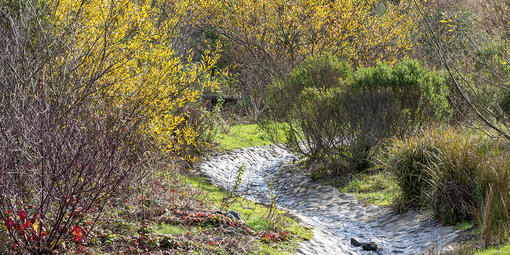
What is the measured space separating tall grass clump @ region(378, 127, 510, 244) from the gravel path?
369 millimetres

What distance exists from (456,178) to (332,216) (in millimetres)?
2588

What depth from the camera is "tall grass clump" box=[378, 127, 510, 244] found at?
6391 mm

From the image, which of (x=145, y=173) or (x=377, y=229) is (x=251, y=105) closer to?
(x=377, y=229)

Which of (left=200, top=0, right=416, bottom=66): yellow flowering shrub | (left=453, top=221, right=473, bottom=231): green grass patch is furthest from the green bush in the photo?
(left=200, top=0, right=416, bottom=66): yellow flowering shrub

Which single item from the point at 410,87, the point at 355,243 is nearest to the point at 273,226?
the point at 355,243

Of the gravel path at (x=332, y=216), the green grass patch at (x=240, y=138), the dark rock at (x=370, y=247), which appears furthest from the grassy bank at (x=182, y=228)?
the green grass patch at (x=240, y=138)

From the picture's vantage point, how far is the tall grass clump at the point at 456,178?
6391 millimetres

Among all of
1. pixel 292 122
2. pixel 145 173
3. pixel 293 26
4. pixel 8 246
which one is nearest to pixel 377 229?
pixel 145 173

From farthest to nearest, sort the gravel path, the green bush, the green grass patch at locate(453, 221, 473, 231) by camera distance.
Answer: the green bush → the gravel path → the green grass patch at locate(453, 221, 473, 231)

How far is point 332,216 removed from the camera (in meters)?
9.37

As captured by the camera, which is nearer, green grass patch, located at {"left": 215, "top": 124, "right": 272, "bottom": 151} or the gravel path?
the gravel path

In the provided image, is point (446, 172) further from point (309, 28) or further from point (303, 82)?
point (309, 28)

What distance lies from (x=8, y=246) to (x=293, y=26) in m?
13.9

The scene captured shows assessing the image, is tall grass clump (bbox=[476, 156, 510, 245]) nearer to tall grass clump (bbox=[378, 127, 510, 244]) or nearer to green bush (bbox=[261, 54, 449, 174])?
tall grass clump (bbox=[378, 127, 510, 244])
